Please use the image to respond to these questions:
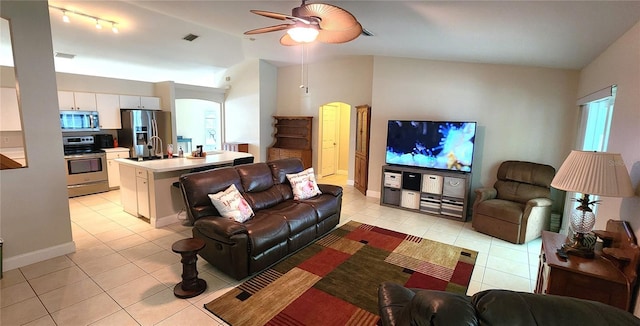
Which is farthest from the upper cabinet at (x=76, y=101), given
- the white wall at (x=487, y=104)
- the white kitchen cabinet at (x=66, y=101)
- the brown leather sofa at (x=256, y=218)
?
the white wall at (x=487, y=104)

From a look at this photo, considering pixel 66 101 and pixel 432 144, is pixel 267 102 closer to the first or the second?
pixel 66 101

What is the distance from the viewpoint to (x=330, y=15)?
2.48 metres

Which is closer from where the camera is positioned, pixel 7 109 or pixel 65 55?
pixel 7 109

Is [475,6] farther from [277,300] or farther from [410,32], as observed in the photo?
[277,300]

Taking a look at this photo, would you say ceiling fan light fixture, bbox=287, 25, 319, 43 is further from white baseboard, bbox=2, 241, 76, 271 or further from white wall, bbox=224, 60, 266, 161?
white wall, bbox=224, 60, 266, 161

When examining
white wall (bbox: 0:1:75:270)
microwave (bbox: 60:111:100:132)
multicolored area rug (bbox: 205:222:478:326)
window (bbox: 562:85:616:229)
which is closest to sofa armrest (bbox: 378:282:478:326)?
multicolored area rug (bbox: 205:222:478:326)

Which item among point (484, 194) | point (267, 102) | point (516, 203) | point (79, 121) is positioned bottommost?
point (516, 203)

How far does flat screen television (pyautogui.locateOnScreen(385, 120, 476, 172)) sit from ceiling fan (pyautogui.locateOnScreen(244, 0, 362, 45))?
2555mm

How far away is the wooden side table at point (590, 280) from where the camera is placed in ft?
5.58

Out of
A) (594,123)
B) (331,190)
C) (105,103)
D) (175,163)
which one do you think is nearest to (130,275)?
(175,163)

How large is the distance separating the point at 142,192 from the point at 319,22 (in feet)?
11.2

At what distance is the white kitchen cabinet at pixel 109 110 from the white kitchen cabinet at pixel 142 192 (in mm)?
2744

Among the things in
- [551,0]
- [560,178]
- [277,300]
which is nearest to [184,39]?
[277,300]

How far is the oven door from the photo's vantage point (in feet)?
17.6
